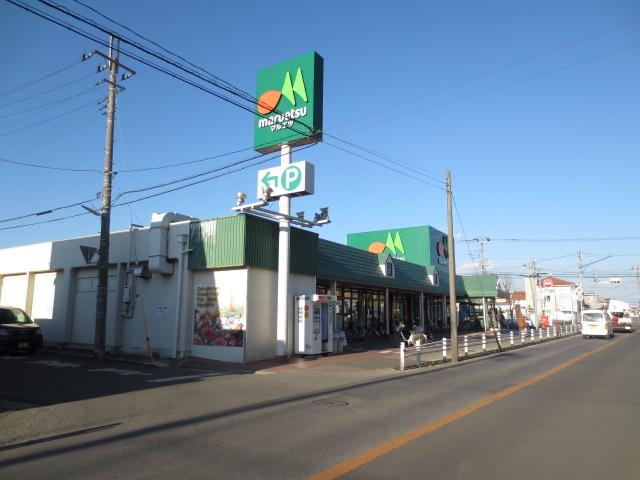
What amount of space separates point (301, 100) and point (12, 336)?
15.2m

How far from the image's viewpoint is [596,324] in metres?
32.2

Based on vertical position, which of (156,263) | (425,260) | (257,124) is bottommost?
(156,263)

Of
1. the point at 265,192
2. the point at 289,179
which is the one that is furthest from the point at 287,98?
the point at 265,192

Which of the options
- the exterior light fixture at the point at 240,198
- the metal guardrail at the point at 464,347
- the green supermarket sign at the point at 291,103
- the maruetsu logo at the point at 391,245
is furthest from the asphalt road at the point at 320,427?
the maruetsu logo at the point at 391,245

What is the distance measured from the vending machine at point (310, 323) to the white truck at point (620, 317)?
125 ft

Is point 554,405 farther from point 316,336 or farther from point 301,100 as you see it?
point 301,100

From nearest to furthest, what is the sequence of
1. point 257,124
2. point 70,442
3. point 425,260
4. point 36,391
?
1. point 70,442
2. point 36,391
3. point 257,124
4. point 425,260

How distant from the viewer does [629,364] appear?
1627cm

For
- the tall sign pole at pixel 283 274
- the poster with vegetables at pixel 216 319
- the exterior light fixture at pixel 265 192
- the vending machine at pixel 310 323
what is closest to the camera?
the poster with vegetables at pixel 216 319

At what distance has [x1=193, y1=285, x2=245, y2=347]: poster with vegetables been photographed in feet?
54.4

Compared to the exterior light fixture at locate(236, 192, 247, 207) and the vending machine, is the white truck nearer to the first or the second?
the vending machine

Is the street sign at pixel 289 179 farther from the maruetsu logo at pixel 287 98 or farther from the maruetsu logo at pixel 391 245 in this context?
the maruetsu logo at pixel 391 245

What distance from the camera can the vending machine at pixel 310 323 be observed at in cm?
1783

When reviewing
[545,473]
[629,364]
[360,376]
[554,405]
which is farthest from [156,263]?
[629,364]
